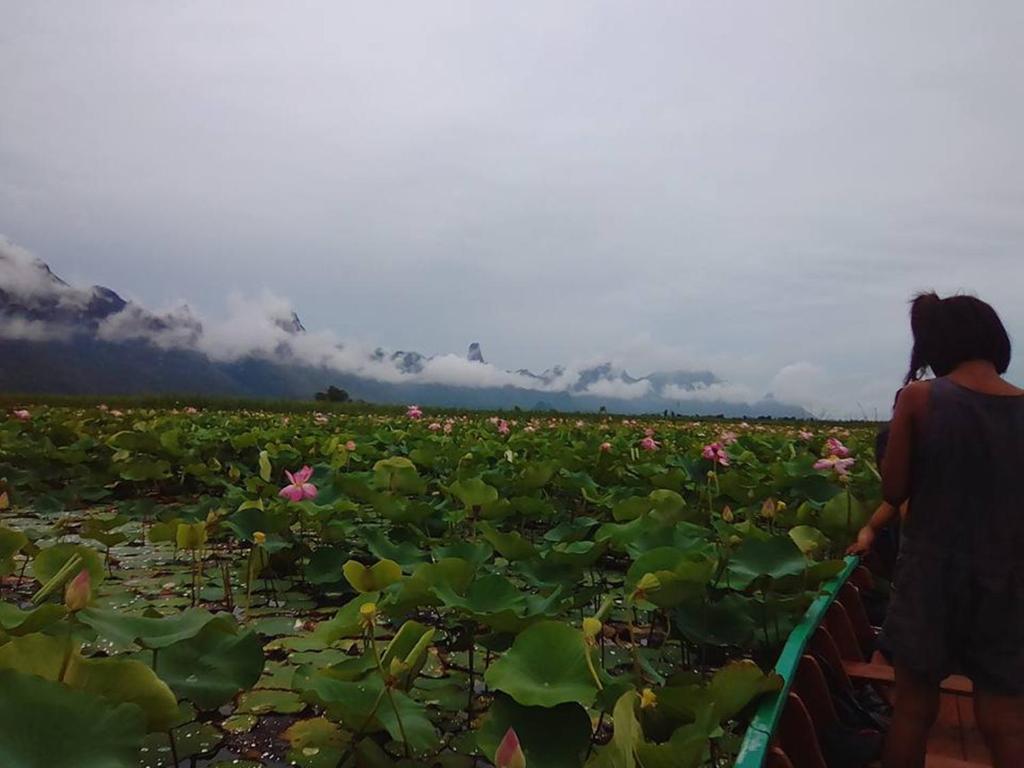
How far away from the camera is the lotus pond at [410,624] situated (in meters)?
1.24

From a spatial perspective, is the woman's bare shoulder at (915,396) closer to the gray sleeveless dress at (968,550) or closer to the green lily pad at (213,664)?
the gray sleeveless dress at (968,550)

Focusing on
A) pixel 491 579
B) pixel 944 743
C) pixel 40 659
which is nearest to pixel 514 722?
pixel 491 579

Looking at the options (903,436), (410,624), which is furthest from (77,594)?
(903,436)

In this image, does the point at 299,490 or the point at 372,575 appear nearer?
the point at 372,575

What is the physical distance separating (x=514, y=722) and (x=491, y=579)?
540 mm

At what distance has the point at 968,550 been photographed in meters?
1.92

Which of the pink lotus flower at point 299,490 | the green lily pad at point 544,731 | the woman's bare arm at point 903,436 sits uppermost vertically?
the woman's bare arm at point 903,436

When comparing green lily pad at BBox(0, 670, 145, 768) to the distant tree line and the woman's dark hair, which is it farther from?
the distant tree line

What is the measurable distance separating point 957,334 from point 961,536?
1.79ft

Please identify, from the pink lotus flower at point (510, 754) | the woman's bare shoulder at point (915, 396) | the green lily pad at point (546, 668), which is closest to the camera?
the pink lotus flower at point (510, 754)

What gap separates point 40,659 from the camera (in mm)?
1219

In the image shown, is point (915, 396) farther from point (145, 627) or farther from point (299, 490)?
point (299, 490)

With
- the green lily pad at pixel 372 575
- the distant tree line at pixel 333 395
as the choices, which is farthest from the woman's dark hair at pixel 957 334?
the distant tree line at pixel 333 395

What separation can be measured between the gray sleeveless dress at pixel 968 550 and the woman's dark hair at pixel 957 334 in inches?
→ 4.9
